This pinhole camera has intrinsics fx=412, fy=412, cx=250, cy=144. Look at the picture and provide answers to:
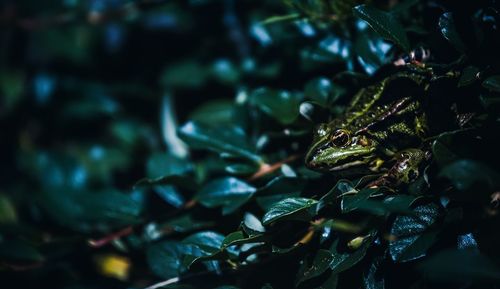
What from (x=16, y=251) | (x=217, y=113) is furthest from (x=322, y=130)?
(x=16, y=251)

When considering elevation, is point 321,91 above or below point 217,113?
above

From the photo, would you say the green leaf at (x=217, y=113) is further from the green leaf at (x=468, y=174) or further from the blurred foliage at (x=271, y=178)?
the green leaf at (x=468, y=174)

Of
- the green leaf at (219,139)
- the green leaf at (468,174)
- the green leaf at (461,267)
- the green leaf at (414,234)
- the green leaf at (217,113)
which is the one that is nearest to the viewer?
the green leaf at (461,267)

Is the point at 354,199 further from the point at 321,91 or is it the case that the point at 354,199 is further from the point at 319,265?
the point at 321,91

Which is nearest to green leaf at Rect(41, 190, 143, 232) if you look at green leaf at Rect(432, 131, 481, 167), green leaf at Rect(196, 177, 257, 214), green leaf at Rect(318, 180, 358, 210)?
green leaf at Rect(196, 177, 257, 214)

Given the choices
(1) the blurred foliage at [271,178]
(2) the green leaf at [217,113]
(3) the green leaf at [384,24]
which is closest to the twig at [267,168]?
(1) the blurred foliage at [271,178]

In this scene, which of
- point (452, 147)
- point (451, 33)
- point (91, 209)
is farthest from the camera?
point (91, 209)

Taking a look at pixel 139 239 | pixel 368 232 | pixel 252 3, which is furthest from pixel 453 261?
pixel 252 3
